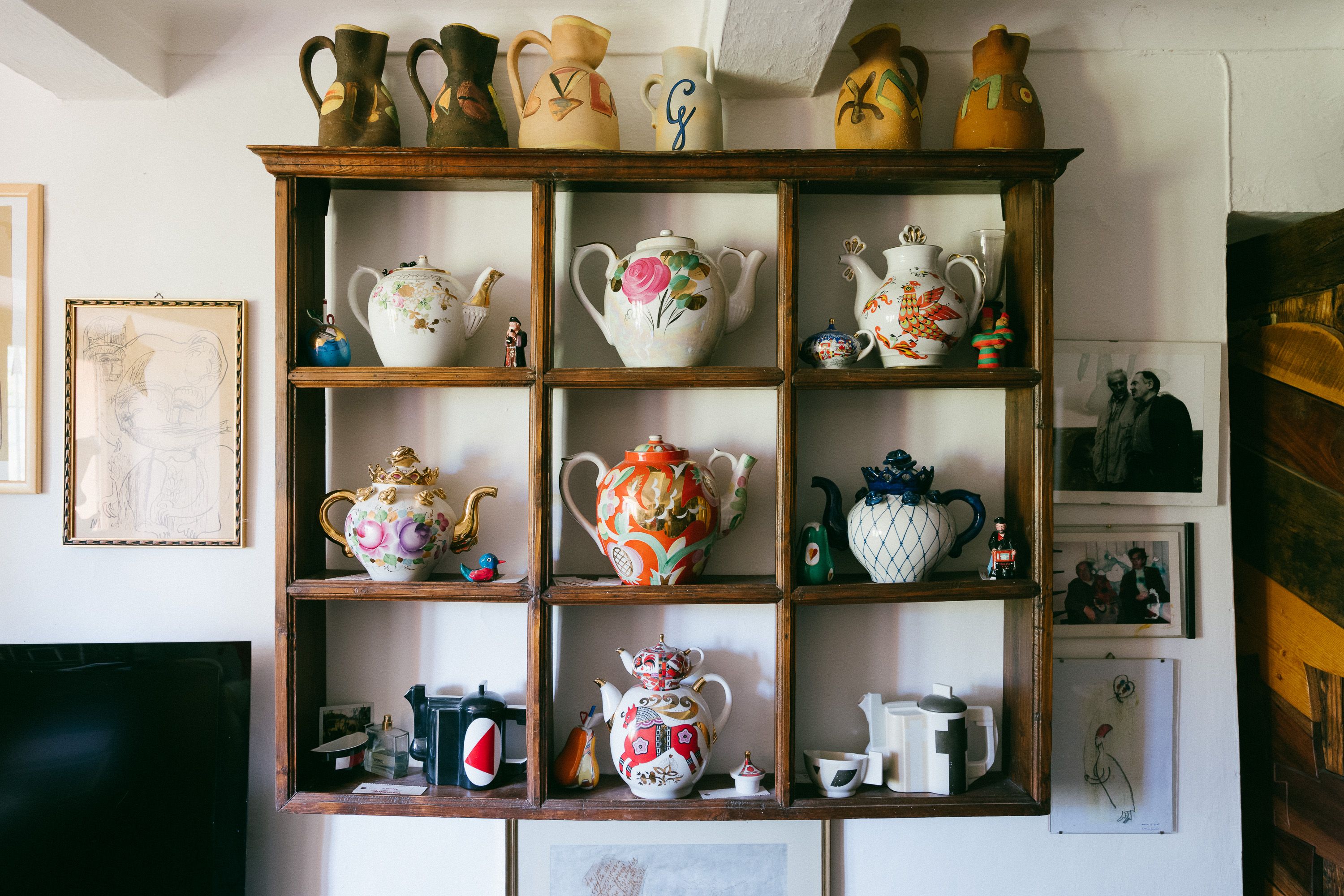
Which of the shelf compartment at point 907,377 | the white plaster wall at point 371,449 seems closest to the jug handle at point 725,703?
the white plaster wall at point 371,449

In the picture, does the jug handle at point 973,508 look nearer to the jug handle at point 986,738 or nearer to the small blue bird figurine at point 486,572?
the jug handle at point 986,738

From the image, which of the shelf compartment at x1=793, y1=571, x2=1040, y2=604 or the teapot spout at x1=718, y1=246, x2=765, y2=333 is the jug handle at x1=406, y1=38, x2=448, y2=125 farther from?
the shelf compartment at x1=793, y1=571, x2=1040, y2=604

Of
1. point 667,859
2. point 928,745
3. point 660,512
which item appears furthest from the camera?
point 667,859

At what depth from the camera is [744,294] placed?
1.44 meters

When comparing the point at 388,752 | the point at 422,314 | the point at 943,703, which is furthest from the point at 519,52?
the point at 943,703

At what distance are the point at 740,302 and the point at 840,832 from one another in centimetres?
118

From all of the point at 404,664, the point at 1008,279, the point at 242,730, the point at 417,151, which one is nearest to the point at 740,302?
the point at 1008,279

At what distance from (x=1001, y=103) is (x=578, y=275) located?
0.92m

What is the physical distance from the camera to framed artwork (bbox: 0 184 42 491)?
60.8 inches

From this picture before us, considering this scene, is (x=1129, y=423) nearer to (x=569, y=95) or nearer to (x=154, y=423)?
(x=569, y=95)

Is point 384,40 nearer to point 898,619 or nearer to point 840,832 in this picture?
point 898,619

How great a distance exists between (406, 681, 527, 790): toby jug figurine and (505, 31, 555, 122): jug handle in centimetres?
119

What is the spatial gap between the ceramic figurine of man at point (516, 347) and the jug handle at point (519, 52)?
0.42 metres

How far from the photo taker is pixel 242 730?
144 cm
